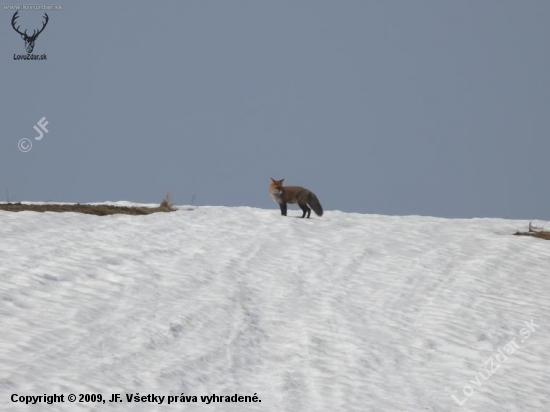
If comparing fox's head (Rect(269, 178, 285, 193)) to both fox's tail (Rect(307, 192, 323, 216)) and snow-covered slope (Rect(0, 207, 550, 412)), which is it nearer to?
fox's tail (Rect(307, 192, 323, 216))

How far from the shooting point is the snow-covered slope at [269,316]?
1174cm

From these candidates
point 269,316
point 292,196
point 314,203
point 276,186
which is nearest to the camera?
point 269,316

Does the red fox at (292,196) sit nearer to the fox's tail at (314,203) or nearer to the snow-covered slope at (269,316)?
the fox's tail at (314,203)

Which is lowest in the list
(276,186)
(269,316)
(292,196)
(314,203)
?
(269,316)

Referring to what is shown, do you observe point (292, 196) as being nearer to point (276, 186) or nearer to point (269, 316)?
point (276, 186)

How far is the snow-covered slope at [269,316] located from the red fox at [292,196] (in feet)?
5.03

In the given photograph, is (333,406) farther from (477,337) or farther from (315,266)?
(315,266)

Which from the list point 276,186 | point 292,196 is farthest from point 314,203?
point 276,186

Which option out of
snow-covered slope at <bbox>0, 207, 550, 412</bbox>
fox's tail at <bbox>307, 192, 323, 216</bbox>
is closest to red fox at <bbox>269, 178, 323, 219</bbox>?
fox's tail at <bbox>307, 192, 323, 216</bbox>

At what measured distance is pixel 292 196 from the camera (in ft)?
80.7

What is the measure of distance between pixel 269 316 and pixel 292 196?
32.0 ft

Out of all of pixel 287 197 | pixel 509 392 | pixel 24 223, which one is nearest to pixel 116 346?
pixel 509 392

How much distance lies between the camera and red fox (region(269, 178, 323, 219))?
24109 millimetres

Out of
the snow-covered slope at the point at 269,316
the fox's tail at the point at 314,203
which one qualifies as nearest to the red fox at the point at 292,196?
the fox's tail at the point at 314,203
